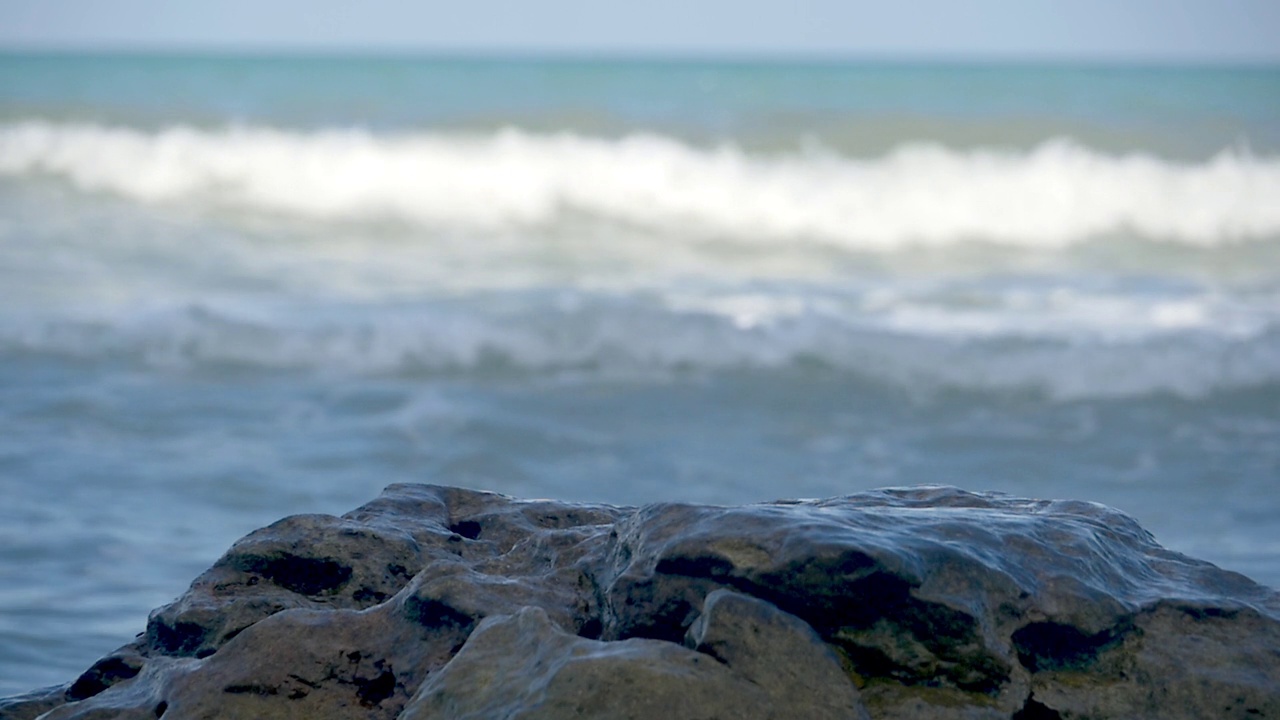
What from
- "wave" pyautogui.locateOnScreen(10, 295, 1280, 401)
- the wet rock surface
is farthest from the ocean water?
the wet rock surface

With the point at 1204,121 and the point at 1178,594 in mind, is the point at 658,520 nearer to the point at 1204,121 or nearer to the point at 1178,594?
the point at 1178,594

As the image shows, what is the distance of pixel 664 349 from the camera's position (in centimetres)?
878

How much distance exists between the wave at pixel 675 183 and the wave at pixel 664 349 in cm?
545

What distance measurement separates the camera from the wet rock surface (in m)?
1.96

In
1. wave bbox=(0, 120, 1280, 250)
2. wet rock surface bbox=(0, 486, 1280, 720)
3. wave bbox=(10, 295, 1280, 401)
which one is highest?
wave bbox=(0, 120, 1280, 250)

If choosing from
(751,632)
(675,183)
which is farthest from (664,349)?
(675,183)

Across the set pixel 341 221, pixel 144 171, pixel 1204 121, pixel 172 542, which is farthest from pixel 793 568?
pixel 1204 121

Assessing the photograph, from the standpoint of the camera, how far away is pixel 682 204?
1606 cm

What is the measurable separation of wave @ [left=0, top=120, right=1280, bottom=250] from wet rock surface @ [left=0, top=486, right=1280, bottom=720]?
12.2 metres

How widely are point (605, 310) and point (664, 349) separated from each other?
2.51ft

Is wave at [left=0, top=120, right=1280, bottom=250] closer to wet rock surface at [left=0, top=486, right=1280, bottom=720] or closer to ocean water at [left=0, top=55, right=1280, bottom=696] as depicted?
ocean water at [left=0, top=55, right=1280, bottom=696]

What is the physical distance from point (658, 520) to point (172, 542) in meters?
3.46

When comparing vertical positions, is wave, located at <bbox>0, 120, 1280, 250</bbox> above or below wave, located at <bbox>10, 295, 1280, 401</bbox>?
above

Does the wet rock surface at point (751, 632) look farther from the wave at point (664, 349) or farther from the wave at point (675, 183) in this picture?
the wave at point (675, 183)
